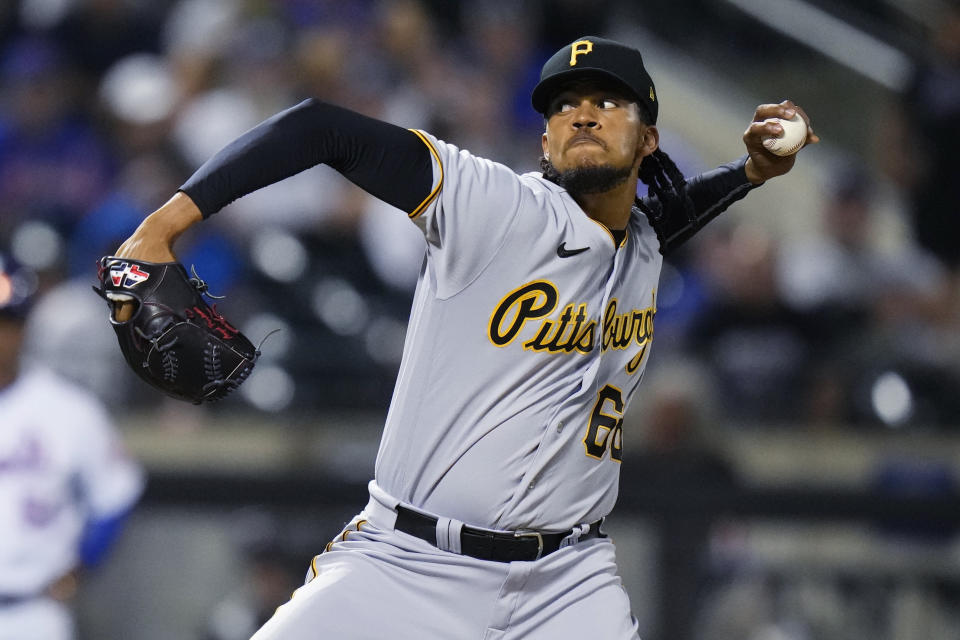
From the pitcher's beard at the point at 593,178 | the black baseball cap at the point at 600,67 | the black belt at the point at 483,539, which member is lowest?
the black belt at the point at 483,539

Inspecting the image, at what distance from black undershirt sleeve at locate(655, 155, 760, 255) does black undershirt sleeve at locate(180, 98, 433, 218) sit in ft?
2.75

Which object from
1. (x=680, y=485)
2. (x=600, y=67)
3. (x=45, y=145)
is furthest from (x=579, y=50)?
(x=45, y=145)

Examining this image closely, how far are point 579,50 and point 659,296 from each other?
3525mm

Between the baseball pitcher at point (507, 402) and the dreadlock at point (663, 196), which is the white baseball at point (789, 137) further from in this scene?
the baseball pitcher at point (507, 402)

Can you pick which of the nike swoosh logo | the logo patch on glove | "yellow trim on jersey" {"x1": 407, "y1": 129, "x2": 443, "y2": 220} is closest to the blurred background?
the nike swoosh logo

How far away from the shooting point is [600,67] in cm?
272

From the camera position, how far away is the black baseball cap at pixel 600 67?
8.93 feet

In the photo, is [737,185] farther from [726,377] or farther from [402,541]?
[726,377]

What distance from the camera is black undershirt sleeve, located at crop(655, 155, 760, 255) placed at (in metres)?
3.16

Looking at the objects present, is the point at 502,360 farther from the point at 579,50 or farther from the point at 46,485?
the point at 46,485

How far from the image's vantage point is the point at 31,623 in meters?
4.68

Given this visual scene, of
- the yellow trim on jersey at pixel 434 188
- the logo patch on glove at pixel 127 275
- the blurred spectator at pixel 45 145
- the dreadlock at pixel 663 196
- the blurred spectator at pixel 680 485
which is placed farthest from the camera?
the blurred spectator at pixel 45 145

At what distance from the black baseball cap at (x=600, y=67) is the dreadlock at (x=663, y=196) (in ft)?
1.11

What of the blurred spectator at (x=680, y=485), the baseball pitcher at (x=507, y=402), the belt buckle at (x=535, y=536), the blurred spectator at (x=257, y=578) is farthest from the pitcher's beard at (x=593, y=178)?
the blurred spectator at (x=257, y=578)
